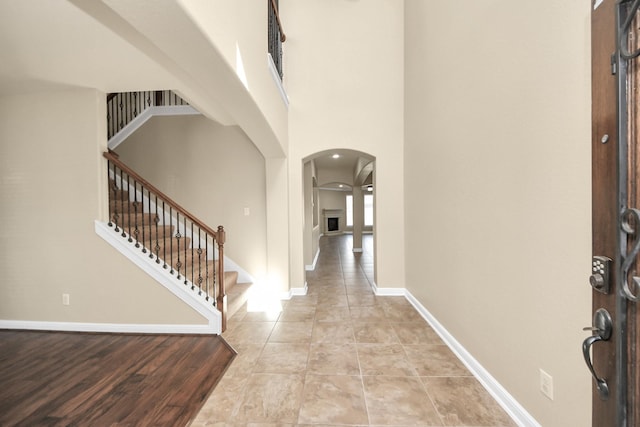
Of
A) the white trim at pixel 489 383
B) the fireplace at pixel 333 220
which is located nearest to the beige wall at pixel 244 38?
the white trim at pixel 489 383

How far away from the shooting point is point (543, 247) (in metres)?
1.49

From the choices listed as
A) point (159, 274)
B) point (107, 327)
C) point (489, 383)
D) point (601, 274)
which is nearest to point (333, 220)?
point (159, 274)

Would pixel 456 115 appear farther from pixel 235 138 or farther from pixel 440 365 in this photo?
pixel 235 138

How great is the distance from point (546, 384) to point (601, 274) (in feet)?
3.51

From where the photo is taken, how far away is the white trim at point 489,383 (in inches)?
65.2

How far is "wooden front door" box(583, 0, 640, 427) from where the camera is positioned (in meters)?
0.75

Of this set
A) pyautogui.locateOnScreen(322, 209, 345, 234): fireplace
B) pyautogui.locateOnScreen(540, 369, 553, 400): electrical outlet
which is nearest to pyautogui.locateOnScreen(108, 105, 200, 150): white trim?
pyautogui.locateOnScreen(540, 369, 553, 400): electrical outlet

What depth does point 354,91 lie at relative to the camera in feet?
13.5

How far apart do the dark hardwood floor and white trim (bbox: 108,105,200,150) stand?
2.89m

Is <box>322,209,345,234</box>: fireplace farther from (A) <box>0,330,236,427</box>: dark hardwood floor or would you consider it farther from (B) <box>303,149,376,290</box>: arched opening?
(A) <box>0,330,236,427</box>: dark hardwood floor

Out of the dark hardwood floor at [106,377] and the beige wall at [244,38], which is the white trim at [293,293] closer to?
the dark hardwood floor at [106,377]

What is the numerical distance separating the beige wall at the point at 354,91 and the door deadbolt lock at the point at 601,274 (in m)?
3.29

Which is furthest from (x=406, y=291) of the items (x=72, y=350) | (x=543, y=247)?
(x=72, y=350)

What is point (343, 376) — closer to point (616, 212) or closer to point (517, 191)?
point (517, 191)
